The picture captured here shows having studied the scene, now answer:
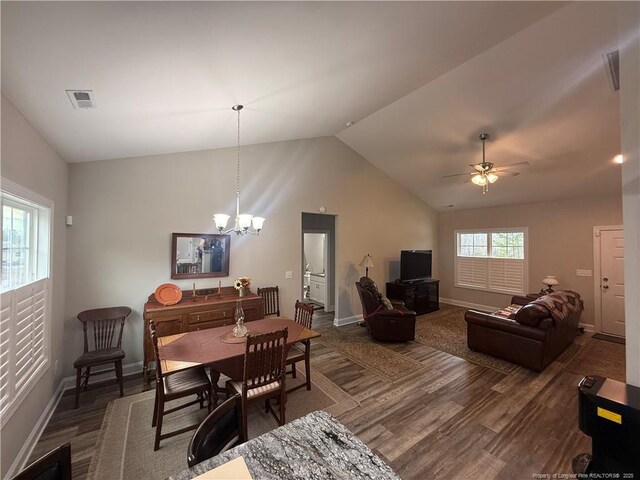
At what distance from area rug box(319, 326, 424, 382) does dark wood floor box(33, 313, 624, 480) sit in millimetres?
148

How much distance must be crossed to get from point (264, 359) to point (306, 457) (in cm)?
124

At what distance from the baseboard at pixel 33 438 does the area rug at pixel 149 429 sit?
45cm

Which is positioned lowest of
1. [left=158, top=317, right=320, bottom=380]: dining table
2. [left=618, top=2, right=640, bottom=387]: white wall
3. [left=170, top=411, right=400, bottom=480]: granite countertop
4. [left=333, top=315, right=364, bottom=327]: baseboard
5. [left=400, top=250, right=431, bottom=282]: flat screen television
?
[left=333, top=315, right=364, bottom=327]: baseboard

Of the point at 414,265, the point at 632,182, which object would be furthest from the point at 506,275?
the point at 632,182

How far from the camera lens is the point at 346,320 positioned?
18.0 feet

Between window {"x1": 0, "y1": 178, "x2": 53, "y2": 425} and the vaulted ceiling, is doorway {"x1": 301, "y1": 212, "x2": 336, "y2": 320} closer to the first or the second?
the vaulted ceiling

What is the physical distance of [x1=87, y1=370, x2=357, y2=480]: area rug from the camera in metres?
1.98

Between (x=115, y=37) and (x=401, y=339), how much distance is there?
4.78 m

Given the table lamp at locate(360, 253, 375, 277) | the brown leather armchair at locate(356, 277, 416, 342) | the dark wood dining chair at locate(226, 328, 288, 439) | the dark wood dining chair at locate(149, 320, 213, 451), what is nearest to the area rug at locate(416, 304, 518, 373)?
the brown leather armchair at locate(356, 277, 416, 342)

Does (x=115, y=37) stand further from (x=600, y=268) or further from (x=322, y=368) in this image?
(x=600, y=268)

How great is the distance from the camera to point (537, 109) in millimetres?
3303

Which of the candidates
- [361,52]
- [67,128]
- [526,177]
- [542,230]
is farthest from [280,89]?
Result: [542,230]

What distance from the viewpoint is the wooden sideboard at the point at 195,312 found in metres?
3.16

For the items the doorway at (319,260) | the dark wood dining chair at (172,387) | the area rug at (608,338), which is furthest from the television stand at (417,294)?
the dark wood dining chair at (172,387)
